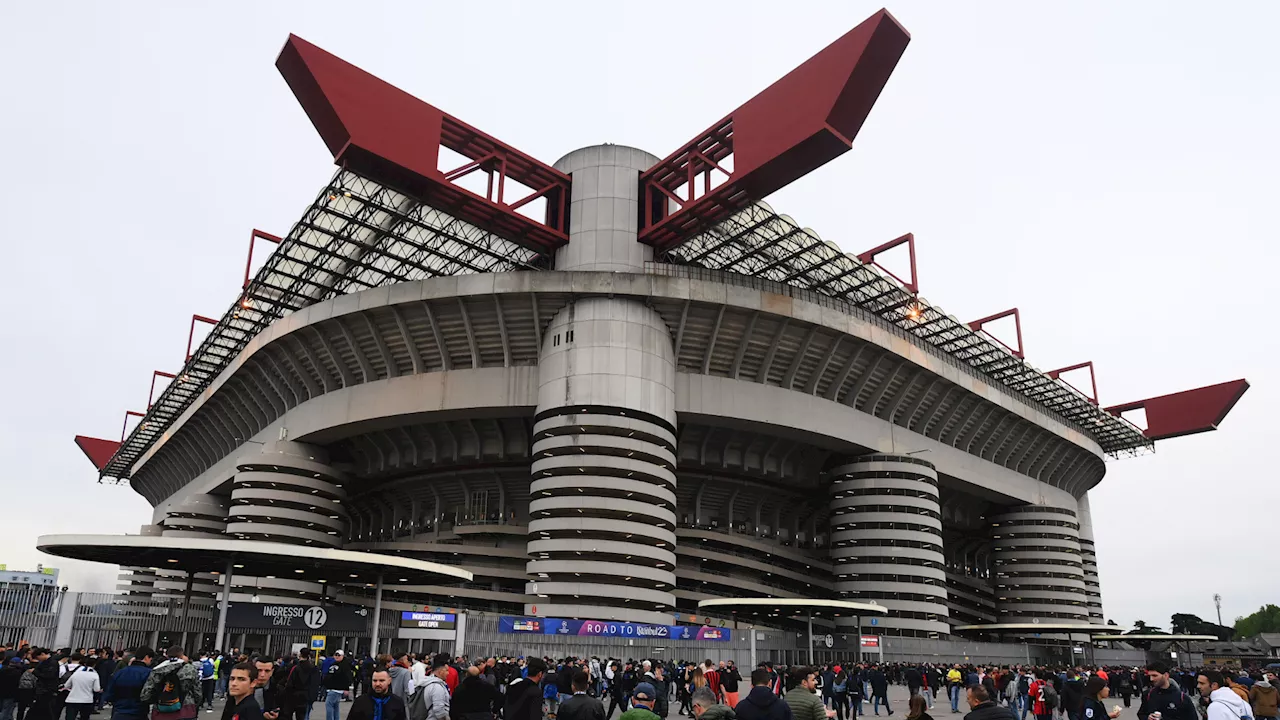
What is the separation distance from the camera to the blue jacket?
36.3 ft

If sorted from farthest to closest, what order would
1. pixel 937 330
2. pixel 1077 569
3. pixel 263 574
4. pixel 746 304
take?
pixel 1077 569 → pixel 937 330 → pixel 746 304 → pixel 263 574

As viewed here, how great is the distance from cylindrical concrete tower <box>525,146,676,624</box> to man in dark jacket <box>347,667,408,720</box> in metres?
40.4

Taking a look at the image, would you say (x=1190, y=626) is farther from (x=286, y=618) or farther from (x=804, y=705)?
(x=804, y=705)

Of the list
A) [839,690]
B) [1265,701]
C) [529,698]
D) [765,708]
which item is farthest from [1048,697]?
[529,698]

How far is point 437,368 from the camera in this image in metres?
59.4

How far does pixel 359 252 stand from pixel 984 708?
53081 mm

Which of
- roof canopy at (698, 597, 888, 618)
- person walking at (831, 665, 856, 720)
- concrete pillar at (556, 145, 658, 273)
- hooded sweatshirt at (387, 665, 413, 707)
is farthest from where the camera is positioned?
concrete pillar at (556, 145, 658, 273)

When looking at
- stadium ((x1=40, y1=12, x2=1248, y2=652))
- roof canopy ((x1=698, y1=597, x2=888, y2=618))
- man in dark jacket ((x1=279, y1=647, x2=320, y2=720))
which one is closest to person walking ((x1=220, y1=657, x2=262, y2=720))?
man in dark jacket ((x1=279, y1=647, x2=320, y2=720))

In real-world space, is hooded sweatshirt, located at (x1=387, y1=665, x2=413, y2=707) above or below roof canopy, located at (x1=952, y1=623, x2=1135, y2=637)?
A: below

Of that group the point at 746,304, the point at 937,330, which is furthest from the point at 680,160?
the point at 937,330

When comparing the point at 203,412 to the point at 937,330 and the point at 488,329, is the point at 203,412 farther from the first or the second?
the point at 937,330

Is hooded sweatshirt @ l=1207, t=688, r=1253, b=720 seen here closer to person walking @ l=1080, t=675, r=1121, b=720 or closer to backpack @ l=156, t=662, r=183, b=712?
person walking @ l=1080, t=675, r=1121, b=720

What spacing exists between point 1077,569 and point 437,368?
207ft

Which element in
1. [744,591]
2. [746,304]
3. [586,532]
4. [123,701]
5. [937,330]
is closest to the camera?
[123,701]
